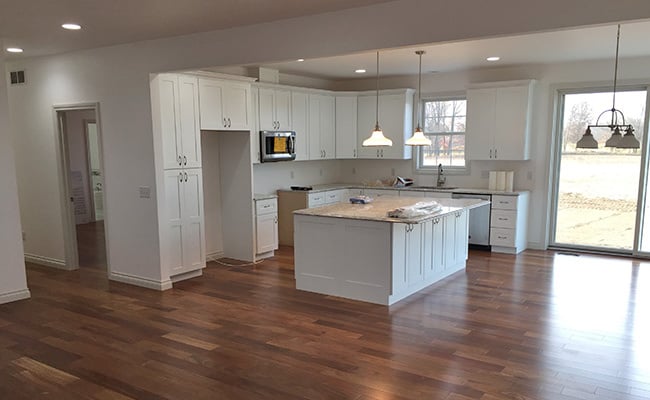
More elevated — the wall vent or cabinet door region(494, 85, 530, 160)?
the wall vent

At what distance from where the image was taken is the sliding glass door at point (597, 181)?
672 centimetres

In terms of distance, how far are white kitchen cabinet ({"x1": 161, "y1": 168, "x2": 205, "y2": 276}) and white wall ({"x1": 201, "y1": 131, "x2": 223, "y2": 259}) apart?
79 centimetres

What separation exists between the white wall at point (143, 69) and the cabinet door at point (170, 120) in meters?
0.16

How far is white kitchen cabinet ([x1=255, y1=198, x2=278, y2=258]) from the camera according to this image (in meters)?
6.59

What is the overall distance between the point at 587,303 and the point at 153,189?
4.57 m

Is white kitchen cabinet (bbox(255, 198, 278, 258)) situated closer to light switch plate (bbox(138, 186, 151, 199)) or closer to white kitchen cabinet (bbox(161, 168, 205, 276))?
white kitchen cabinet (bbox(161, 168, 205, 276))

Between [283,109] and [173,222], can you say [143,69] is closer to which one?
[173,222]

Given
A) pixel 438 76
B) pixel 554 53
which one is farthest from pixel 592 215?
pixel 438 76

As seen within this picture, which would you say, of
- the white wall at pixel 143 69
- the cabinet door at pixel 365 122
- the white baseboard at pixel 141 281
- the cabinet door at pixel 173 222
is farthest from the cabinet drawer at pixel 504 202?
the white baseboard at pixel 141 281

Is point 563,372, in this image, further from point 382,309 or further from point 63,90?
point 63,90

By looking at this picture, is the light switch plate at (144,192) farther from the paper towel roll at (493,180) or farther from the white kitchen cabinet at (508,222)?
the paper towel roll at (493,180)

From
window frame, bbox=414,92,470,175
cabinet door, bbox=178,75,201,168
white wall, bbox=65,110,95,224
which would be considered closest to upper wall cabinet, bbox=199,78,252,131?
cabinet door, bbox=178,75,201,168

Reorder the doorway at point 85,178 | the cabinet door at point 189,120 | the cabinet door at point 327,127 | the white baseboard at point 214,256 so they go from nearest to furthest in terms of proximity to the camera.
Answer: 1. the cabinet door at point 189,120
2. the white baseboard at point 214,256
3. the cabinet door at point 327,127
4. the doorway at point 85,178

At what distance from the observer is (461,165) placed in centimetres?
791
